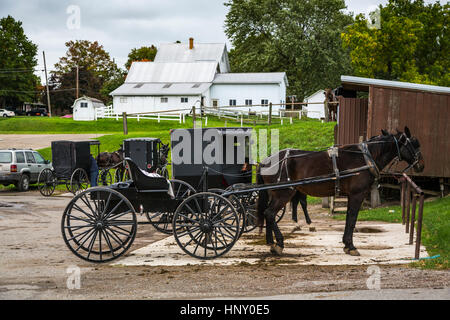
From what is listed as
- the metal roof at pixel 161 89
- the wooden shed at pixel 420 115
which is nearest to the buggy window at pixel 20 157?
the wooden shed at pixel 420 115

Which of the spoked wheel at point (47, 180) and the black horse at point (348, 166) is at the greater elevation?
the black horse at point (348, 166)

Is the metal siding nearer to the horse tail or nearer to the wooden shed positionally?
the wooden shed

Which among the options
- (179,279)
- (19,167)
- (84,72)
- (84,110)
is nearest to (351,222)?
(179,279)

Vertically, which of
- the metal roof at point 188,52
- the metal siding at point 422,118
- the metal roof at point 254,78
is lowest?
the metal siding at point 422,118

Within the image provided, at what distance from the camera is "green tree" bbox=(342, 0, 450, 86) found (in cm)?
3556

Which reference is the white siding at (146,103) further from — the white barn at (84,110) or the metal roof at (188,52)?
the metal roof at (188,52)

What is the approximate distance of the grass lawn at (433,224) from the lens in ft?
25.0

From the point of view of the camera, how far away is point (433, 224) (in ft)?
33.4

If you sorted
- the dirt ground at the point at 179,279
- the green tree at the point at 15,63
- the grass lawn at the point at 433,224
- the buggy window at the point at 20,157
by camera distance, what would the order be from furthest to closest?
the green tree at the point at 15,63, the buggy window at the point at 20,157, the grass lawn at the point at 433,224, the dirt ground at the point at 179,279

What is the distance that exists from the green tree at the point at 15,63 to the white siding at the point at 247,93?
30555mm

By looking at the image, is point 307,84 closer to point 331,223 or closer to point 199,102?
point 199,102

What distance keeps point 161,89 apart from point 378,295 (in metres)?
45.9

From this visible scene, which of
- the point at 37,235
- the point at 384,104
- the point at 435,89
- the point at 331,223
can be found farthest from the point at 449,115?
the point at 37,235

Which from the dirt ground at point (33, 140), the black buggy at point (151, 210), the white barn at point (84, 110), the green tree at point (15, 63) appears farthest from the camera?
the green tree at point (15, 63)
